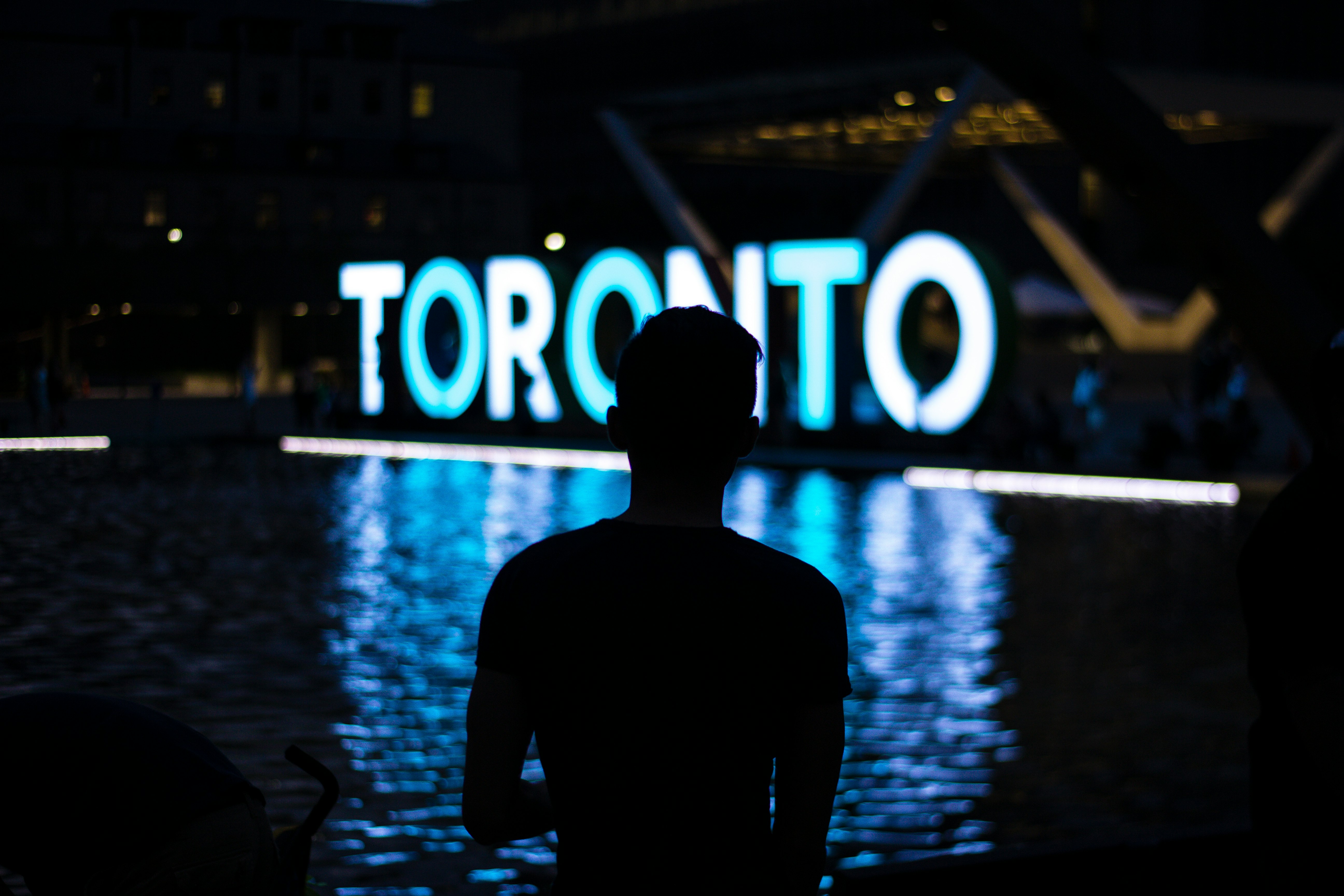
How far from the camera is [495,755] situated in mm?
2236

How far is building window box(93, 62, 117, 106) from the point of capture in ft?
49.8

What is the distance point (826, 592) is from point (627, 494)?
17439 mm

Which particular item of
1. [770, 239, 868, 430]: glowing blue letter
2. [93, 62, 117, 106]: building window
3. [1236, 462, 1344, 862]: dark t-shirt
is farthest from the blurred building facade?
[1236, 462, 1344, 862]: dark t-shirt

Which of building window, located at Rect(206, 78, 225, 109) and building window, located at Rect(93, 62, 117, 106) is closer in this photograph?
building window, located at Rect(93, 62, 117, 106)

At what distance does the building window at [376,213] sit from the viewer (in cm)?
3509

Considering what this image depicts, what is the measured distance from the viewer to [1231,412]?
2319 cm

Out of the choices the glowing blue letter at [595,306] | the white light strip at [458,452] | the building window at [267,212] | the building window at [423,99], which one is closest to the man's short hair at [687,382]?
the white light strip at [458,452]

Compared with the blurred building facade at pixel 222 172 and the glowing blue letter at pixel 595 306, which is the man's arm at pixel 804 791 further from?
the glowing blue letter at pixel 595 306

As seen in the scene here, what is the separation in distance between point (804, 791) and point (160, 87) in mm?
13739

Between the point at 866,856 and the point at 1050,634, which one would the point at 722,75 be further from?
the point at 866,856

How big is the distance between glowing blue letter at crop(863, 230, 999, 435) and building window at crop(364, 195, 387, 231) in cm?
1385

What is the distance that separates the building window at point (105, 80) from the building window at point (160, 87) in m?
0.31

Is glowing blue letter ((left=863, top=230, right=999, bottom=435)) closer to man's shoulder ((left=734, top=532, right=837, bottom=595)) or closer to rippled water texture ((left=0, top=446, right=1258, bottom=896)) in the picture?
rippled water texture ((left=0, top=446, right=1258, bottom=896))

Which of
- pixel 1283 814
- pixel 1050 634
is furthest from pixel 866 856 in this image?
pixel 1050 634
